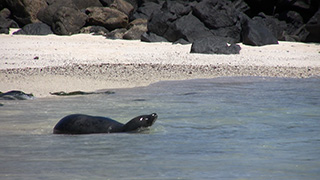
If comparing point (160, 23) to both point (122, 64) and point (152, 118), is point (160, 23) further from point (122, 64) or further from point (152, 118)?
point (152, 118)

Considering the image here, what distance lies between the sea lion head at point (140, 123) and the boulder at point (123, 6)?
803 inches

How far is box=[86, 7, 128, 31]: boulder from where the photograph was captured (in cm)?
2423

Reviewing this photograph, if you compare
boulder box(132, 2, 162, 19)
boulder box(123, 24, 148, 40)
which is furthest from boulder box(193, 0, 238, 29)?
boulder box(132, 2, 162, 19)

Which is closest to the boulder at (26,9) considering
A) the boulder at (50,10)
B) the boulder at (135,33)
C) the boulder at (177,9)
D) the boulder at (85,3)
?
the boulder at (50,10)

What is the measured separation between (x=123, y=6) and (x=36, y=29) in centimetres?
→ 570

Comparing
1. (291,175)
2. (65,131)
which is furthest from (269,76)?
(291,175)

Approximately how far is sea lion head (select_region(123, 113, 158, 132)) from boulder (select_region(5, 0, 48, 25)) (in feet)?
67.3

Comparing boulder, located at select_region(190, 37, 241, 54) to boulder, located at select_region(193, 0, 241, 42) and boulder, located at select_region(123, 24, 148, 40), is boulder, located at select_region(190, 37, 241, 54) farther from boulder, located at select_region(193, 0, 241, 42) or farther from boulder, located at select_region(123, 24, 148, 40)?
boulder, located at select_region(123, 24, 148, 40)

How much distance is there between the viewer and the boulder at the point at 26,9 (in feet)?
85.9

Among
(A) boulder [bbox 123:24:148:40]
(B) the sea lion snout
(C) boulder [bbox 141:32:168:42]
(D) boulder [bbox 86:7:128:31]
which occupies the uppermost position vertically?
(B) the sea lion snout

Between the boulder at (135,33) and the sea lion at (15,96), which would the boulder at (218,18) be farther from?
the sea lion at (15,96)

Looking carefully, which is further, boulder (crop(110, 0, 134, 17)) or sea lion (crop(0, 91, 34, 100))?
boulder (crop(110, 0, 134, 17))

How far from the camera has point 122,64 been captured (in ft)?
45.7

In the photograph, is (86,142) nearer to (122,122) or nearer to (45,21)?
(122,122)
